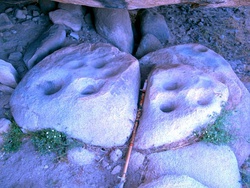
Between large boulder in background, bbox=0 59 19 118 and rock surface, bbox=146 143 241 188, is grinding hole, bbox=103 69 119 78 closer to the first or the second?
rock surface, bbox=146 143 241 188

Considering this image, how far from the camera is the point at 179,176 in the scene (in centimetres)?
224

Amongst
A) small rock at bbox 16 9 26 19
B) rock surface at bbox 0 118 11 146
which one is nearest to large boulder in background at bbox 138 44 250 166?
rock surface at bbox 0 118 11 146

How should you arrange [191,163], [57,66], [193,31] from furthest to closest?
1. [193,31]
2. [57,66]
3. [191,163]

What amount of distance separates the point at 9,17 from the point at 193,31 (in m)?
2.79

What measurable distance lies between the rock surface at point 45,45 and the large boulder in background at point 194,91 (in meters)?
1.01

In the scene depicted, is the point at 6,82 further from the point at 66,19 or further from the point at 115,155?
the point at 115,155

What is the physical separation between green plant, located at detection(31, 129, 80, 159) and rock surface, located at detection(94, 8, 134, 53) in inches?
63.8

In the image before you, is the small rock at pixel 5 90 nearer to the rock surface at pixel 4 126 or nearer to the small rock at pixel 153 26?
the rock surface at pixel 4 126

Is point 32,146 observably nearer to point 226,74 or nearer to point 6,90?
point 6,90

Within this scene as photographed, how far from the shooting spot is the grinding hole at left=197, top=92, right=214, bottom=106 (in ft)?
8.85

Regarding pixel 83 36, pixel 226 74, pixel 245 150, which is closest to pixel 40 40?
pixel 83 36

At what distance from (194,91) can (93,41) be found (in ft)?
5.22

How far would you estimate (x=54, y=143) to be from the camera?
2.65 meters

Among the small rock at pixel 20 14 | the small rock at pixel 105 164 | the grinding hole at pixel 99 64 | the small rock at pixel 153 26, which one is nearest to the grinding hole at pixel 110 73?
the grinding hole at pixel 99 64
